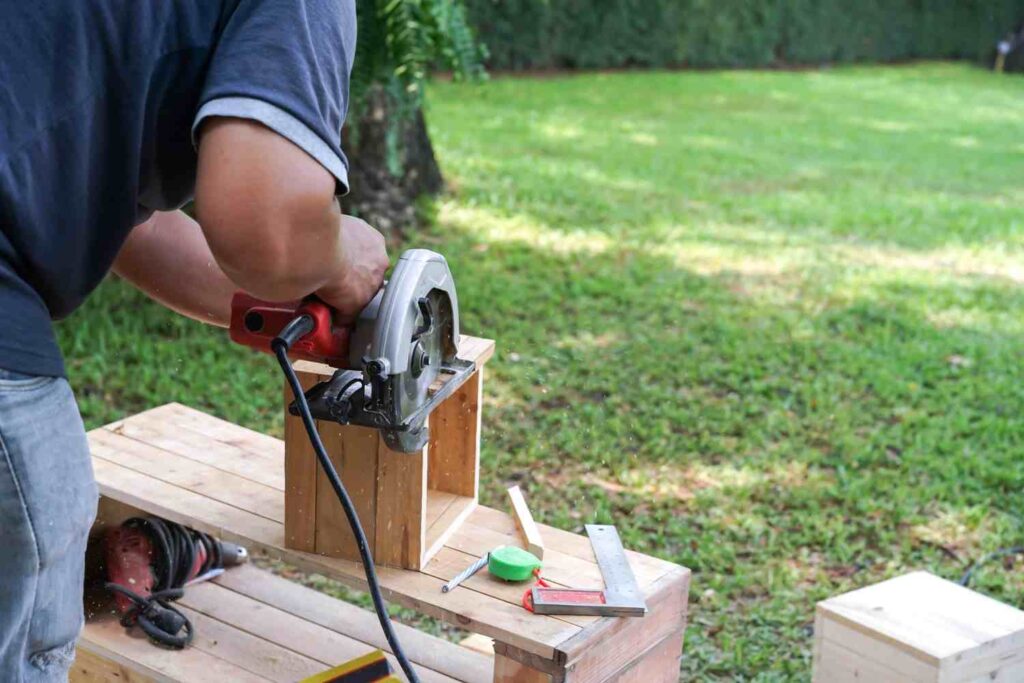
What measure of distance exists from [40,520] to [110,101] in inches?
21.5

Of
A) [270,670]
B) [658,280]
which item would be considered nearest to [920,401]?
[658,280]

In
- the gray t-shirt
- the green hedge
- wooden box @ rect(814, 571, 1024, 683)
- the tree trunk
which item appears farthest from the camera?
the green hedge

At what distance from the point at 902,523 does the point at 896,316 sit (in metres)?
2.29

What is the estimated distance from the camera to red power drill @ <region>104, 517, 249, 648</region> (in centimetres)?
264

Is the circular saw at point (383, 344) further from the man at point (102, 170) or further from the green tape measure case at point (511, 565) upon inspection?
the green tape measure case at point (511, 565)

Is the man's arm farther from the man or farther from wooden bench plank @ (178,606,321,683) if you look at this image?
wooden bench plank @ (178,606,321,683)

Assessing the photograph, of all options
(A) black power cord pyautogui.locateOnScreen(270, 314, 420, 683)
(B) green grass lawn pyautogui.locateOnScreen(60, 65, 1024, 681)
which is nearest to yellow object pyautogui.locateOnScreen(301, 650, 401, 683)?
(A) black power cord pyautogui.locateOnScreen(270, 314, 420, 683)

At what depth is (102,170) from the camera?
4.83ft

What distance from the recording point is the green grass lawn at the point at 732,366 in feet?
12.6

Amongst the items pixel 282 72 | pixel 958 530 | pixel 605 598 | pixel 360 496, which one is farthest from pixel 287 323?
pixel 958 530

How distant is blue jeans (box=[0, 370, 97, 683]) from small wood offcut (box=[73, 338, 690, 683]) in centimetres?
90

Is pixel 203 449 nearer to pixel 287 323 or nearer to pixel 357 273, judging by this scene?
pixel 287 323

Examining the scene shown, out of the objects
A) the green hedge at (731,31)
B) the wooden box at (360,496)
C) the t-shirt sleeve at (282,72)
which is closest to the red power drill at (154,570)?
the wooden box at (360,496)

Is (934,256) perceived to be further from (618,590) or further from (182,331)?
(618,590)
